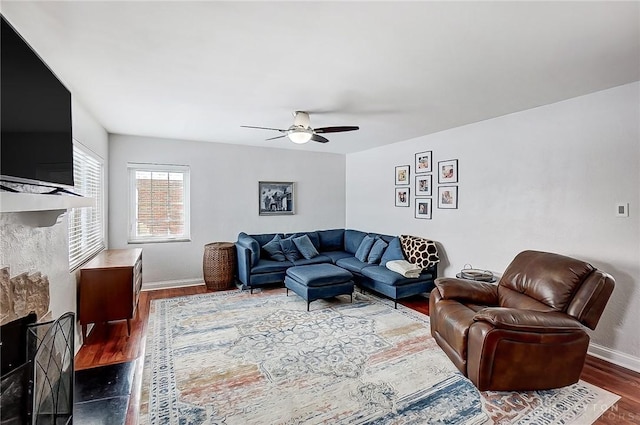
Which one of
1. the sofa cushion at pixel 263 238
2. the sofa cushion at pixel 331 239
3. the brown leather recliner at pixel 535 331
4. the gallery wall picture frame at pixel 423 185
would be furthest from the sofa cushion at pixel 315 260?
the brown leather recliner at pixel 535 331

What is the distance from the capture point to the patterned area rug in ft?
6.81

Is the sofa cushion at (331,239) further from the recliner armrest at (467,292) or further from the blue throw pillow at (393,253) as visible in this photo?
the recliner armrest at (467,292)

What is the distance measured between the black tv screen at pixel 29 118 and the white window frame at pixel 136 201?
3.14m

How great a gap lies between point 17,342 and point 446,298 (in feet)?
9.81

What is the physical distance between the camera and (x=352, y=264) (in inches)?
198

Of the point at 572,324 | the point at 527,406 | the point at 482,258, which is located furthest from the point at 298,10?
the point at 482,258

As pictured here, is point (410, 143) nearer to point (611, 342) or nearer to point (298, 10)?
point (611, 342)

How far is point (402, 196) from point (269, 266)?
245 cm

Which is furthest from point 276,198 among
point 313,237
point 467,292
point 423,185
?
point 467,292

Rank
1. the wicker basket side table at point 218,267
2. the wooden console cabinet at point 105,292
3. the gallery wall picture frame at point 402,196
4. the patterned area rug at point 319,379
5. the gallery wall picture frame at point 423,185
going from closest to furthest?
the patterned area rug at point 319,379
the wooden console cabinet at point 105,292
the gallery wall picture frame at point 423,185
the wicker basket side table at point 218,267
the gallery wall picture frame at point 402,196

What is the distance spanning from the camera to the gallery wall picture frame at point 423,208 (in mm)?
4734

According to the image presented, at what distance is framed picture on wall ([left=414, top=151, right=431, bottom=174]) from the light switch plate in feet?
7.41

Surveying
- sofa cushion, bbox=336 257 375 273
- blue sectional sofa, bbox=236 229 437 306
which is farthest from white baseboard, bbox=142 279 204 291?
sofa cushion, bbox=336 257 375 273

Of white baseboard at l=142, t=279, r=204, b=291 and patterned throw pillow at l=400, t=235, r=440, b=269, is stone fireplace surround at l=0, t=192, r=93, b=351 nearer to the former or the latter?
white baseboard at l=142, t=279, r=204, b=291
